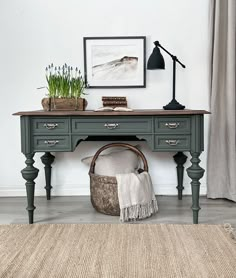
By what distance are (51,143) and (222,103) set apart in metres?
1.42

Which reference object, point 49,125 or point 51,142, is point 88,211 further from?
point 49,125

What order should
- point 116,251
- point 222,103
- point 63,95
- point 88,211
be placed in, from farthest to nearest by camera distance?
point 222,103 < point 88,211 < point 63,95 < point 116,251

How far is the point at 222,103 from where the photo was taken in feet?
9.77

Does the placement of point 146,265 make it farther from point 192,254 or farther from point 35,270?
point 35,270

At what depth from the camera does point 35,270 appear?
1.52 meters

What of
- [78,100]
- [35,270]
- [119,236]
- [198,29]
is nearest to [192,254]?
[119,236]

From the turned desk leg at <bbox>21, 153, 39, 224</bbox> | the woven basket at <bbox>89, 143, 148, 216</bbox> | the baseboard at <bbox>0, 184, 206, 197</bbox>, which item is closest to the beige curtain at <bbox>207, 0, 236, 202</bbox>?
the woven basket at <bbox>89, 143, 148, 216</bbox>

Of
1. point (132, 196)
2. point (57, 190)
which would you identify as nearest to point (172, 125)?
point (132, 196)

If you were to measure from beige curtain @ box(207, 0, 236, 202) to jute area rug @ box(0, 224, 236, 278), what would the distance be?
98 centimetres

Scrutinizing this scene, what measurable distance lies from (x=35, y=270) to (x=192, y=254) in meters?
0.69

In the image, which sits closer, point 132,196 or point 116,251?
point 116,251

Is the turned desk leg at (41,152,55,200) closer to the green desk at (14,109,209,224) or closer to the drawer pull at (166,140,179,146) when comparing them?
the green desk at (14,109,209,224)

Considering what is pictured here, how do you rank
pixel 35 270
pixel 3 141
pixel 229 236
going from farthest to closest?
pixel 3 141 < pixel 229 236 < pixel 35 270

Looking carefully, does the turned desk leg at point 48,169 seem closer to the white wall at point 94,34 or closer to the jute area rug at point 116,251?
the white wall at point 94,34
